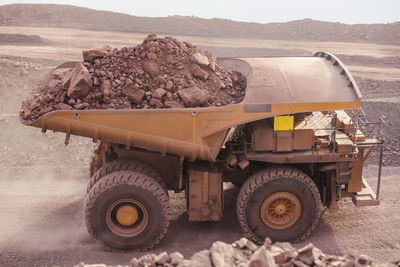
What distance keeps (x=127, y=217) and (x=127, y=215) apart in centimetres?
3

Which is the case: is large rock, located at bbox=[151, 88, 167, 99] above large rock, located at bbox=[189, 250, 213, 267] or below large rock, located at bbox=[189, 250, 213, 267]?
above

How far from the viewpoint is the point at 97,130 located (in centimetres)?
659

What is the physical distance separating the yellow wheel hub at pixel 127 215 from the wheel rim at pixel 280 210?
1.84 metres

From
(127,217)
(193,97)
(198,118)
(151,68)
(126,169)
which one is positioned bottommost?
(127,217)

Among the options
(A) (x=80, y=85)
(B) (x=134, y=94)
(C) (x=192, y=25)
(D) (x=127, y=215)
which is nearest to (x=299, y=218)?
(D) (x=127, y=215)

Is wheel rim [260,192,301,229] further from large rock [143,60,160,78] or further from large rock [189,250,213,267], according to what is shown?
large rock [143,60,160,78]

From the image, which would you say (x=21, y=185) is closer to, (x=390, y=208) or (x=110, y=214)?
(x=110, y=214)

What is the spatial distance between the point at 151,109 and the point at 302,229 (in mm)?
2851

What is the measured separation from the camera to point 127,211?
7.02 metres

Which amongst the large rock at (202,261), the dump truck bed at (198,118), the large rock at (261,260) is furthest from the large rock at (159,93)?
the large rock at (261,260)

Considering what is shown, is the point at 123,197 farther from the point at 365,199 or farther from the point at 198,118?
the point at 365,199

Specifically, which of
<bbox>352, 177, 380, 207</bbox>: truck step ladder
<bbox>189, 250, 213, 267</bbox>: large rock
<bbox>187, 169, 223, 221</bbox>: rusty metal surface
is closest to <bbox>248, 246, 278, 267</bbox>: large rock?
<bbox>189, 250, 213, 267</bbox>: large rock

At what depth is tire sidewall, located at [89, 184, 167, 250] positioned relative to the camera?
689 cm

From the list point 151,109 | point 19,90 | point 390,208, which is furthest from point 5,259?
point 19,90
